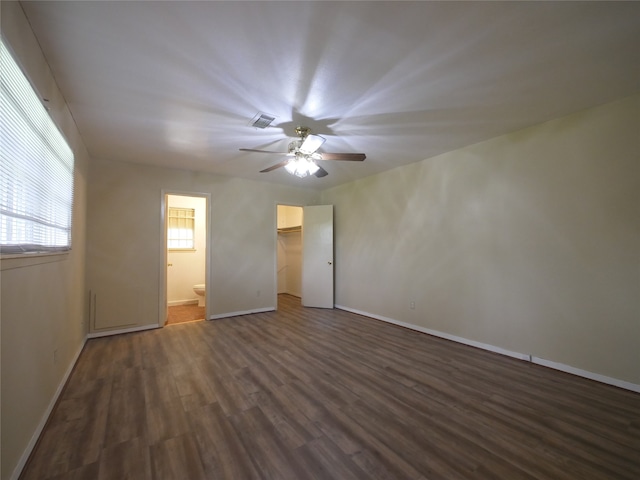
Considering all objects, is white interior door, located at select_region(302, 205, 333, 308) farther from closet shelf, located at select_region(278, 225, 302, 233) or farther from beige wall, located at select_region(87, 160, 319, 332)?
closet shelf, located at select_region(278, 225, 302, 233)

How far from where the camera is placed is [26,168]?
1.53 metres

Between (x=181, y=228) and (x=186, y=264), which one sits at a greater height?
(x=181, y=228)

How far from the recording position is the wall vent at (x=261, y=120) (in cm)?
248

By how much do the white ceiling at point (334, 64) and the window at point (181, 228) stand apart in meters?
3.02

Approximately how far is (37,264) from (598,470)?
355 cm

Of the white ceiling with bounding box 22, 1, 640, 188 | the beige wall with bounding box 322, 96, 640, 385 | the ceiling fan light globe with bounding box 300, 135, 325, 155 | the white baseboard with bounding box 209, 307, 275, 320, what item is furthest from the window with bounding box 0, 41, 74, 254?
the beige wall with bounding box 322, 96, 640, 385

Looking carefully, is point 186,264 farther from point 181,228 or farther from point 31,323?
point 31,323

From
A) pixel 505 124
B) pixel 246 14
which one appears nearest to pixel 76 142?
pixel 246 14

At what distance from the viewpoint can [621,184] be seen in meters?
2.29

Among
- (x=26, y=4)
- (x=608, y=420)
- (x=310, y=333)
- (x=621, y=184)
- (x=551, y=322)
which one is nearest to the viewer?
(x=26, y=4)

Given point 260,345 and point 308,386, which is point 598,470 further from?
point 260,345

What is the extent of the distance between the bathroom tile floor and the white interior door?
2024 mm

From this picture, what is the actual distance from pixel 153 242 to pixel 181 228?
192 cm

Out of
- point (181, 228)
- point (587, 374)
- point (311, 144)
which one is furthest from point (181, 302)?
point (587, 374)
